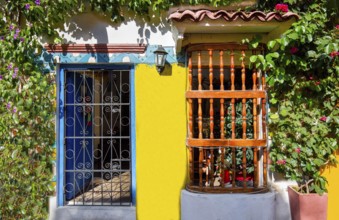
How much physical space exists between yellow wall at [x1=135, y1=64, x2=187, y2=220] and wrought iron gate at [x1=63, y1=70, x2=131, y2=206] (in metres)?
0.29

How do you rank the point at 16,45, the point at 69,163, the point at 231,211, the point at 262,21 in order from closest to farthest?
the point at 262,21 → the point at 231,211 → the point at 16,45 → the point at 69,163

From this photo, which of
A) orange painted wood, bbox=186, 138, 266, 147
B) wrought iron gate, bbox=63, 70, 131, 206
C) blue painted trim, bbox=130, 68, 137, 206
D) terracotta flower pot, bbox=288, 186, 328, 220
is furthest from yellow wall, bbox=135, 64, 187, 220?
terracotta flower pot, bbox=288, 186, 328, 220

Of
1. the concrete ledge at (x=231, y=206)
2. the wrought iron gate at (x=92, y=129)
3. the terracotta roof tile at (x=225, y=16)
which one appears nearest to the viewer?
the terracotta roof tile at (x=225, y=16)

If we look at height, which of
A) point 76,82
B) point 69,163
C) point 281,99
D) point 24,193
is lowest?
point 24,193

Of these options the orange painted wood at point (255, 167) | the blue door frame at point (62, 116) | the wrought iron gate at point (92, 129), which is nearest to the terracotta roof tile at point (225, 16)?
the blue door frame at point (62, 116)

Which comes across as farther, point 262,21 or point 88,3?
point 88,3

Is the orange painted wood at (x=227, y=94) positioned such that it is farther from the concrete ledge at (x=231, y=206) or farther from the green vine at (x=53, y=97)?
the concrete ledge at (x=231, y=206)

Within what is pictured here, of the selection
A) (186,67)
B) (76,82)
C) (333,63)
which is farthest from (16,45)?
(333,63)

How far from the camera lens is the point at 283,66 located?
4.35m

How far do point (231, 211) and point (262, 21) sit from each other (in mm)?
2525

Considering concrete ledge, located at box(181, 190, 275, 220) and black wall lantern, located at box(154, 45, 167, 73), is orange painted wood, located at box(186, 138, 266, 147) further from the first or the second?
black wall lantern, located at box(154, 45, 167, 73)

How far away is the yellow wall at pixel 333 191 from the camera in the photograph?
4.52 m

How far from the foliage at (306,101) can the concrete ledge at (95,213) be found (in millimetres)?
2256

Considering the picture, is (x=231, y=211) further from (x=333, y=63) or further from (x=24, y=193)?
(x=24, y=193)
